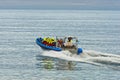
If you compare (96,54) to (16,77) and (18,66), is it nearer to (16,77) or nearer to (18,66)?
(18,66)

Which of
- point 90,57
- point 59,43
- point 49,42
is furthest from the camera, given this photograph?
point 49,42

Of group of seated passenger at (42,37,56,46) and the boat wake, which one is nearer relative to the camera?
the boat wake

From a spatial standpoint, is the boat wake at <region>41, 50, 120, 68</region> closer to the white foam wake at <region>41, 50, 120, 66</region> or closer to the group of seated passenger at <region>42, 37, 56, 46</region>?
the white foam wake at <region>41, 50, 120, 66</region>

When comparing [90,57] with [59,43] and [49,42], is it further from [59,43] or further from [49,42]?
[49,42]

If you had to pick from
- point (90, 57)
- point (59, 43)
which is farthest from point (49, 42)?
point (90, 57)

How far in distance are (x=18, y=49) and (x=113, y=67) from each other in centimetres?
2456

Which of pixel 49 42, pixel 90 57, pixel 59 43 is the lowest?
pixel 90 57

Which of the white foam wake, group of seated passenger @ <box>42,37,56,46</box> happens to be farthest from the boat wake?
group of seated passenger @ <box>42,37,56,46</box>

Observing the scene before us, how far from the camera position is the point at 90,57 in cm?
4819

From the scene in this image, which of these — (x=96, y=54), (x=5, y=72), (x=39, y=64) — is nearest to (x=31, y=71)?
(x=5, y=72)

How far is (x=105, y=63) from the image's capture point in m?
44.4

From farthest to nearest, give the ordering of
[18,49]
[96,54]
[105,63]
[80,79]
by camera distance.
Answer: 1. [18,49]
2. [96,54]
3. [105,63]
4. [80,79]

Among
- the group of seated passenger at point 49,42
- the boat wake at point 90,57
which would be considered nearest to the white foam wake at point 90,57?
the boat wake at point 90,57

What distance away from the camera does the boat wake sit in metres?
44.4
